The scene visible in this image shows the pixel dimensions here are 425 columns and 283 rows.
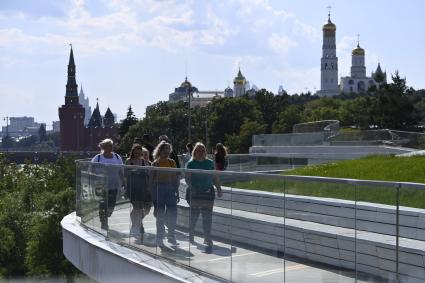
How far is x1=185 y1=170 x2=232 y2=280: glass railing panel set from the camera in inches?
379

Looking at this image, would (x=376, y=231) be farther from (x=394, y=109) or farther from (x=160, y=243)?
(x=394, y=109)

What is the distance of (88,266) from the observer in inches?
575

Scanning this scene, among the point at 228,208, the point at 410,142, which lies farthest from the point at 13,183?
the point at 228,208

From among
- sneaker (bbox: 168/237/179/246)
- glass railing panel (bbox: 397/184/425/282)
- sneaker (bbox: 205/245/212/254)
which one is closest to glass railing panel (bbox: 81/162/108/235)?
sneaker (bbox: 168/237/179/246)

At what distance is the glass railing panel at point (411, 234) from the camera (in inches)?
268

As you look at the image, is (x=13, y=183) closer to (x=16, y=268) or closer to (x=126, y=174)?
(x=16, y=268)

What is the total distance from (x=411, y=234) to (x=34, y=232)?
1087 inches

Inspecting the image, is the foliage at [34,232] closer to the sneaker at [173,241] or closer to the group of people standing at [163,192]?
the group of people standing at [163,192]

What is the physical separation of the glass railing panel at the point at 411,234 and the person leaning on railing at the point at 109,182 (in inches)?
275

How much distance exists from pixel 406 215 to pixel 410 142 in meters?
31.7

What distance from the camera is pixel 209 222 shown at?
10.0 metres

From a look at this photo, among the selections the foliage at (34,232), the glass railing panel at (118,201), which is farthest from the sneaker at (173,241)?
the foliage at (34,232)

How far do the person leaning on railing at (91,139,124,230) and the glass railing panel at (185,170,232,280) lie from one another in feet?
10.7

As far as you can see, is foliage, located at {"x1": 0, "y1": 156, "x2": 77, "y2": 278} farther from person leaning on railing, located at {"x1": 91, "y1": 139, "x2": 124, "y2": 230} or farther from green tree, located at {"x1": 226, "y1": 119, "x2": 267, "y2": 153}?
green tree, located at {"x1": 226, "y1": 119, "x2": 267, "y2": 153}
